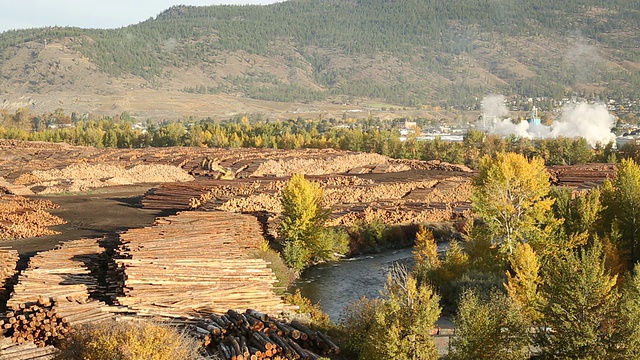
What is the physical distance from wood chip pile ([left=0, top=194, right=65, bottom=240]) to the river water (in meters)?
14.5

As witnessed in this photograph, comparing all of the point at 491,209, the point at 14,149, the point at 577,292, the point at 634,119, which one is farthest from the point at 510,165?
the point at 634,119

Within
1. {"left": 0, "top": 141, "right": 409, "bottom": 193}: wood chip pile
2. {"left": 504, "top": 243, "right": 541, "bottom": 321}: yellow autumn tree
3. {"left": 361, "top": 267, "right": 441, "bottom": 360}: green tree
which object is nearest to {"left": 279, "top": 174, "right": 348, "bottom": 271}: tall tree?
{"left": 504, "top": 243, "right": 541, "bottom": 321}: yellow autumn tree

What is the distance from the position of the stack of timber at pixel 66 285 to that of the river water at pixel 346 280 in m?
9.66

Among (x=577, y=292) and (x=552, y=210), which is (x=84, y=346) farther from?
(x=552, y=210)

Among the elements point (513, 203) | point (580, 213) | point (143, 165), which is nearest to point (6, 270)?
point (513, 203)

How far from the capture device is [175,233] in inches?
1121

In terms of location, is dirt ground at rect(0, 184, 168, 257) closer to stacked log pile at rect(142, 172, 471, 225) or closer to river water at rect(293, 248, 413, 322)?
stacked log pile at rect(142, 172, 471, 225)

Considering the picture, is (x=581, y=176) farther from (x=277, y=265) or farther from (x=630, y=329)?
(x=630, y=329)

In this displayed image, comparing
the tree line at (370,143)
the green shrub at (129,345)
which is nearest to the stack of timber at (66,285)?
the green shrub at (129,345)

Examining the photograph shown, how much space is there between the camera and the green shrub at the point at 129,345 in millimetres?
15086

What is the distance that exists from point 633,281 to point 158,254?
1594 centimetres

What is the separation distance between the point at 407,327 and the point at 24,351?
1039 centimetres

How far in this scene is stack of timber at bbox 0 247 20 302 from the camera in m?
25.3

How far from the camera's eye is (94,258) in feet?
92.1
